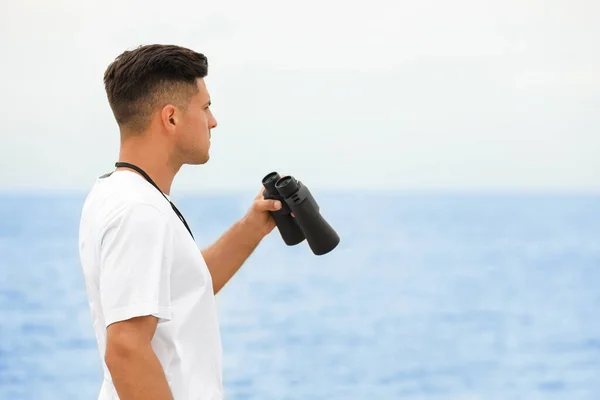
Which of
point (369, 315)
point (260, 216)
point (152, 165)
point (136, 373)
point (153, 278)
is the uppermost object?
point (369, 315)

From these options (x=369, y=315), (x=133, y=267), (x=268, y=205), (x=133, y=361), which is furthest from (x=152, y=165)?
(x=369, y=315)

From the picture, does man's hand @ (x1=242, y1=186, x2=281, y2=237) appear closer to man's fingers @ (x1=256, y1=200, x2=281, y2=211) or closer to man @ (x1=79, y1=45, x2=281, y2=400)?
man's fingers @ (x1=256, y1=200, x2=281, y2=211)

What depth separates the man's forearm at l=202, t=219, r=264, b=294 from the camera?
1666 mm

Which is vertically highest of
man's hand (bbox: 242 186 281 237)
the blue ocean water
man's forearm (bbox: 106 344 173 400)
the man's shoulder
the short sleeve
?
the blue ocean water

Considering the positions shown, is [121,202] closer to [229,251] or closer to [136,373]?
[136,373]

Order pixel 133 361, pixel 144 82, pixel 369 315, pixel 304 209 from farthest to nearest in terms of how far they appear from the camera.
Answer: pixel 369 315 < pixel 304 209 < pixel 144 82 < pixel 133 361

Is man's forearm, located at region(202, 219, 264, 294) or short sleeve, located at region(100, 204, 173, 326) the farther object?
man's forearm, located at region(202, 219, 264, 294)

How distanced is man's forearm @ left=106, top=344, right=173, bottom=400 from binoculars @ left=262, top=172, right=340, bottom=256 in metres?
0.48

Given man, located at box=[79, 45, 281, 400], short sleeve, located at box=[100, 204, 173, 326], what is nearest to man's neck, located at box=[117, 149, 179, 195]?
man, located at box=[79, 45, 281, 400]

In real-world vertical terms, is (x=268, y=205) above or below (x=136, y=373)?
above

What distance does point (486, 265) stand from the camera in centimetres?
2106

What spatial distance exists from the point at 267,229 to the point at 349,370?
8.34 meters

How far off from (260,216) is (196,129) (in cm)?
37

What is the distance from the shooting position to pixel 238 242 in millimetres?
1688
